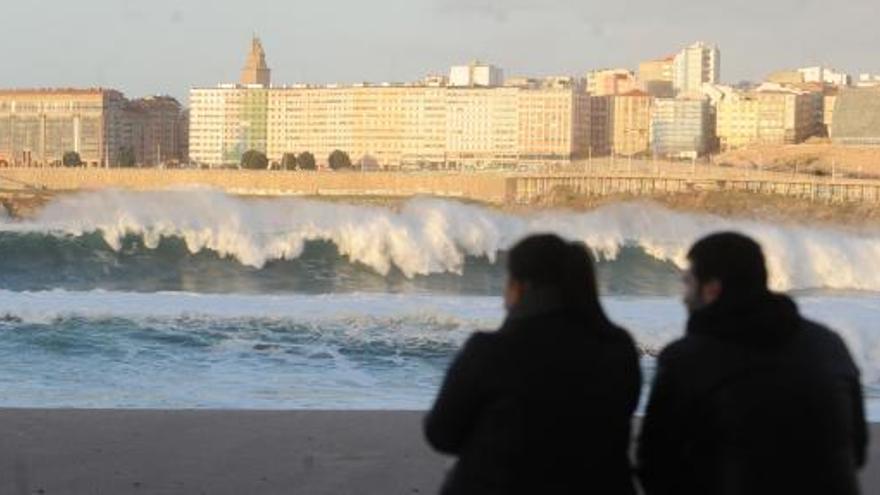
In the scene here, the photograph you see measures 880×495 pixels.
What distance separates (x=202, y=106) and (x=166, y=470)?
148103mm

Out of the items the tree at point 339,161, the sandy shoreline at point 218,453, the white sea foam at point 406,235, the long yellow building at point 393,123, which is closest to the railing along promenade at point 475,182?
the tree at point 339,161

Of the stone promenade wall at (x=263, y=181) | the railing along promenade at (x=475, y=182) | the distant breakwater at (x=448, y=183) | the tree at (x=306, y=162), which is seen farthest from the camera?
the tree at (x=306, y=162)

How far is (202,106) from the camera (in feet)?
497

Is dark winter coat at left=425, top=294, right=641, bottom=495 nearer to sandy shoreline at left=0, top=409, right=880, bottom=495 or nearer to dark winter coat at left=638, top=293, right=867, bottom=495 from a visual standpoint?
dark winter coat at left=638, top=293, right=867, bottom=495

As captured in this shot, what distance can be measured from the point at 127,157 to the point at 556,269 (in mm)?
132147

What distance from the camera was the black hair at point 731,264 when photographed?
9.93 feet

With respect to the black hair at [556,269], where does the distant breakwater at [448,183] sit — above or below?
below

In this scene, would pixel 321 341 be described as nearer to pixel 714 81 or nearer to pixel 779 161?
pixel 779 161

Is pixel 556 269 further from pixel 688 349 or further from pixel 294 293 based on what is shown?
pixel 294 293

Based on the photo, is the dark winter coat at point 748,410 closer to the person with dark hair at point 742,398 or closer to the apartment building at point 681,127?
the person with dark hair at point 742,398

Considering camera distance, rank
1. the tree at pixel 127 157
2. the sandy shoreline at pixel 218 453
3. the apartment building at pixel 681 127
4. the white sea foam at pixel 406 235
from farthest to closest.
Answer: the apartment building at pixel 681 127, the tree at pixel 127 157, the white sea foam at pixel 406 235, the sandy shoreline at pixel 218 453

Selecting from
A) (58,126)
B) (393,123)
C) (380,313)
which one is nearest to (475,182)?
(393,123)

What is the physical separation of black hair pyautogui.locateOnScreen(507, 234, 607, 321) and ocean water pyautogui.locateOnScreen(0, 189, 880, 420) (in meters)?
5.10

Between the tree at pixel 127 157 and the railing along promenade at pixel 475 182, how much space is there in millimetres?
35569
